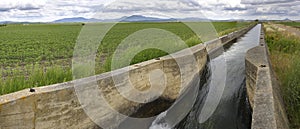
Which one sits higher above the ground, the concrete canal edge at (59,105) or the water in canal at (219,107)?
the concrete canal edge at (59,105)

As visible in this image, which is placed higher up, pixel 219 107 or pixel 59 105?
pixel 59 105

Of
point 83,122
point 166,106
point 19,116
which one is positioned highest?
point 19,116

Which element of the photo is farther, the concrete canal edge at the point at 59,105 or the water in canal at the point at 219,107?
the water in canal at the point at 219,107

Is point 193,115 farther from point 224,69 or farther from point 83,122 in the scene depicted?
point 224,69

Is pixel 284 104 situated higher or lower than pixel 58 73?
lower

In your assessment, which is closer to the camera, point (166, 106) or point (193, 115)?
point (193, 115)

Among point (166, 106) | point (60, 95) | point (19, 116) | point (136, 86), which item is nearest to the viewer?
point (19, 116)

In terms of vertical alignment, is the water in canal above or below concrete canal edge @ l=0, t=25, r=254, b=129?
below

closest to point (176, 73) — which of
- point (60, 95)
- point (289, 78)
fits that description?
point (289, 78)

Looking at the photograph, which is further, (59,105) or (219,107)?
(219,107)

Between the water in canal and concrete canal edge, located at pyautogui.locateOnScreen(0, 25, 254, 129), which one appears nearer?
concrete canal edge, located at pyautogui.locateOnScreen(0, 25, 254, 129)

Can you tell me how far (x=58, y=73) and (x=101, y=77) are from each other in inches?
47.3

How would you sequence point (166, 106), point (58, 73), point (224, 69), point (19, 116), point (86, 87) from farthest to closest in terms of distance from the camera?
point (224, 69)
point (166, 106)
point (58, 73)
point (86, 87)
point (19, 116)

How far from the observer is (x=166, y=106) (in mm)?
7789
